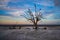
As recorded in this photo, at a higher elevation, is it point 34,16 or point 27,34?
point 34,16

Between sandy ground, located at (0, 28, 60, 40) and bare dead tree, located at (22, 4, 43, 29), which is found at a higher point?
bare dead tree, located at (22, 4, 43, 29)

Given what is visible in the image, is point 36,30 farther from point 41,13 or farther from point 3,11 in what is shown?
point 3,11

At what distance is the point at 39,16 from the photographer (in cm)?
199

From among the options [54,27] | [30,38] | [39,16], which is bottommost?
[30,38]

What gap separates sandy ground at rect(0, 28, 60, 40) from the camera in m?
1.96

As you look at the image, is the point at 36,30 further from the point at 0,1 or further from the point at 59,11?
the point at 0,1

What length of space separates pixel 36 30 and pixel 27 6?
0.36 metres

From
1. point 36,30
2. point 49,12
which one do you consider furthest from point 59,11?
point 36,30

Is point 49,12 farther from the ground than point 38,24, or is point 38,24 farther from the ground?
point 49,12

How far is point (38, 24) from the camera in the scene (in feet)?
6.51

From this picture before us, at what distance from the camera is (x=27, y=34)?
6.53 ft

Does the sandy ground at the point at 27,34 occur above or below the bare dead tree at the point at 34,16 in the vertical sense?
below

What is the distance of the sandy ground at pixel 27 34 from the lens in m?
1.96

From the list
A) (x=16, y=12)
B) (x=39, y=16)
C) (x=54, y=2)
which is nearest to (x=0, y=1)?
(x=16, y=12)
